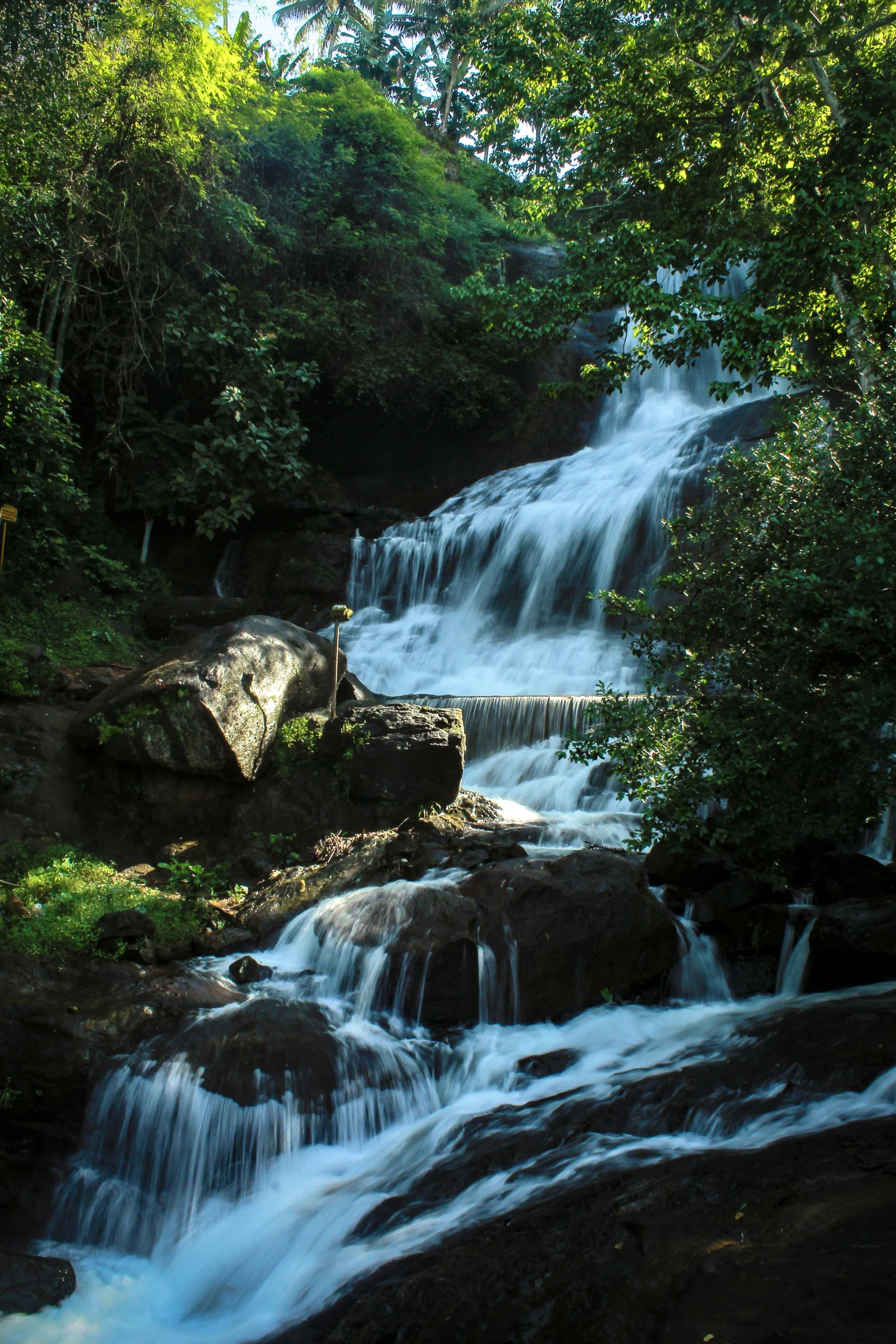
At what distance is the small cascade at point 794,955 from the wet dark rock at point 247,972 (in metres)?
3.74

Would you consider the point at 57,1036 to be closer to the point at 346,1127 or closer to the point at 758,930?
the point at 346,1127

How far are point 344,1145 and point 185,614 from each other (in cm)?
1156

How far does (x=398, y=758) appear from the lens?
949 cm

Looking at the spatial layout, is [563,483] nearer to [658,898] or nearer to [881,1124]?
[658,898]

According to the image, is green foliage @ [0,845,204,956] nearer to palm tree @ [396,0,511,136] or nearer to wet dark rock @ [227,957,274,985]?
wet dark rock @ [227,957,274,985]

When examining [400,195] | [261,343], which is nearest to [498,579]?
[261,343]

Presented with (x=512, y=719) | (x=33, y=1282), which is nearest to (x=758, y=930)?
(x=33, y=1282)

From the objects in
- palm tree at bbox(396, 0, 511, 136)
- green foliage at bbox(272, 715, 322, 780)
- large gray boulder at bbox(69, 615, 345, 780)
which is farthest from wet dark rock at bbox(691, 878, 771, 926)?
palm tree at bbox(396, 0, 511, 136)

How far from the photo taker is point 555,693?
1384 centimetres

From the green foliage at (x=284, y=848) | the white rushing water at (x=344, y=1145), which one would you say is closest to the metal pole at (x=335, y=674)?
the green foliage at (x=284, y=848)

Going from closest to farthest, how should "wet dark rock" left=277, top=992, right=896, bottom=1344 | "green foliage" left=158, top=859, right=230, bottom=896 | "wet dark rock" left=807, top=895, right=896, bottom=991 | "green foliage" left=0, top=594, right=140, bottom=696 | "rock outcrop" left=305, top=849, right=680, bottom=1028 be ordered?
"wet dark rock" left=277, top=992, right=896, bottom=1344
"wet dark rock" left=807, top=895, right=896, bottom=991
"rock outcrop" left=305, top=849, right=680, bottom=1028
"green foliage" left=158, top=859, right=230, bottom=896
"green foliage" left=0, top=594, right=140, bottom=696

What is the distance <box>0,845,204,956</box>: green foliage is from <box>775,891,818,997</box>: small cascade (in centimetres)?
451

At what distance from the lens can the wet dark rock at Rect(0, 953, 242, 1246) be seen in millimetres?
5043

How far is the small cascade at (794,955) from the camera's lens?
641 centimetres
